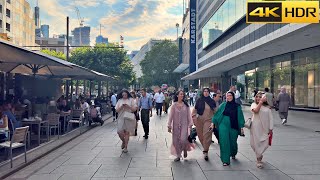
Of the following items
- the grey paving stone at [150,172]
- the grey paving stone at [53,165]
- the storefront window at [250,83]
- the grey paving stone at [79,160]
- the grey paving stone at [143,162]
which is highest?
the storefront window at [250,83]

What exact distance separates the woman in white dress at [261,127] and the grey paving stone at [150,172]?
1.88 metres

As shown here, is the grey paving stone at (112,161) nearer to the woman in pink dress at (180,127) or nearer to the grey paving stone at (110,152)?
the grey paving stone at (110,152)

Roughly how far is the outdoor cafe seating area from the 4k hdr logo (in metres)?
8.94

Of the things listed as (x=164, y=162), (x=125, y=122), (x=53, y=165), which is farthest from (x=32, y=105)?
(x=164, y=162)

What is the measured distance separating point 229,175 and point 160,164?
1645 mm

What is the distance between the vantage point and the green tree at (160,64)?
80812 millimetres

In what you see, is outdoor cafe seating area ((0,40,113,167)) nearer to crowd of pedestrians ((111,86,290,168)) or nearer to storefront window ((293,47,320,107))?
crowd of pedestrians ((111,86,290,168))

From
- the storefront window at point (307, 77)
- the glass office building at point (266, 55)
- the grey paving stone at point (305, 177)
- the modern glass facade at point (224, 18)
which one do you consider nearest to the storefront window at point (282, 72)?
the glass office building at point (266, 55)

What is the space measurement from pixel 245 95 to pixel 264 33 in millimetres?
11074

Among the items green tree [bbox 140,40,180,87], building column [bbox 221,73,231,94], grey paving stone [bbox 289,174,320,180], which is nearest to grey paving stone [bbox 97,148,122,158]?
grey paving stone [bbox 289,174,320,180]

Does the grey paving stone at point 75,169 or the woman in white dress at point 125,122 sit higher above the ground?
the woman in white dress at point 125,122

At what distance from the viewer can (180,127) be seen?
27.1 ft

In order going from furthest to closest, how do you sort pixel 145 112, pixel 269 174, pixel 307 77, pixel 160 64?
pixel 160 64
pixel 307 77
pixel 145 112
pixel 269 174

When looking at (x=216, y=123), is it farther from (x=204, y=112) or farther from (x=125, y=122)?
(x=125, y=122)
